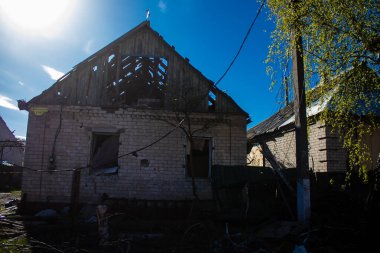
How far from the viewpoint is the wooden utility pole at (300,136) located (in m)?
5.87

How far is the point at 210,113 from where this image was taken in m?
10.5

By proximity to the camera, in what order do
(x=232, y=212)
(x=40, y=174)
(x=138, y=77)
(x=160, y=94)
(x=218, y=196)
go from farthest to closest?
(x=138, y=77) → (x=160, y=94) → (x=40, y=174) → (x=218, y=196) → (x=232, y=212)

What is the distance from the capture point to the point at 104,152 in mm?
10297

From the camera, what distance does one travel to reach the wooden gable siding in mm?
10234

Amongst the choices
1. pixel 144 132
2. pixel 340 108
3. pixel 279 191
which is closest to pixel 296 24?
A: pixel 340 108

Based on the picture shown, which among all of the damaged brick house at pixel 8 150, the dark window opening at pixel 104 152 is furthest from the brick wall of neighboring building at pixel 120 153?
the damaged brick house at pixel 8 150

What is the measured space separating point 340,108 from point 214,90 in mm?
5550

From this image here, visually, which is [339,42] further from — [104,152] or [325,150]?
[104,152]

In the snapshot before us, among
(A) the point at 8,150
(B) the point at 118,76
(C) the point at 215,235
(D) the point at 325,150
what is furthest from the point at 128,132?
(A) the point at 8,150

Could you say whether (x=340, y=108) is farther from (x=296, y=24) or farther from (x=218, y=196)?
(x=218, y=196)

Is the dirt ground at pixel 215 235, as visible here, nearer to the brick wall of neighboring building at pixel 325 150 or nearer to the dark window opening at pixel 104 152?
the dark window opening at pixel 104 152

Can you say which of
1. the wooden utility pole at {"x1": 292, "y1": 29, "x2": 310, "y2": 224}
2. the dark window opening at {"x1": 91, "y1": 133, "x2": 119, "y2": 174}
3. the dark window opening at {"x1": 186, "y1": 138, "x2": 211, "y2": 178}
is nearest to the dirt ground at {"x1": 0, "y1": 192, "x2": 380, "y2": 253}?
the wooden utility pole at {"x1": 292, "y1": 29, "x2": 310, "y2": 224}

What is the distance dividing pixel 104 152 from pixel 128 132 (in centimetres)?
115

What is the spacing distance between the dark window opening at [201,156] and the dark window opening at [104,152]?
9.27 ft
